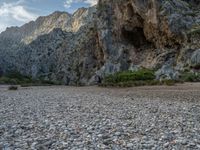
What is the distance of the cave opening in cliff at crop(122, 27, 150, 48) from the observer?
8725 cm

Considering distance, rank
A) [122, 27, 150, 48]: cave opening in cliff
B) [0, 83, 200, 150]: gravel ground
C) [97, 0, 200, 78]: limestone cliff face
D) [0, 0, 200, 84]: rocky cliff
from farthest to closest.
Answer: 1. [122, 27, 150, 48]: cave opening in cliff
2. [97, 0, 200, 78]: limestone cliff face
3. [0, 0, 200, 84]: rocky cliff
4. [0, 83, 200, 150]: gravel ground

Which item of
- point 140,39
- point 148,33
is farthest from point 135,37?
point 148,33

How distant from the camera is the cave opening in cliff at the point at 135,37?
87.2m

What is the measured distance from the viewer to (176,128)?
12.8 metres

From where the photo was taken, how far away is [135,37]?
89.4 metres

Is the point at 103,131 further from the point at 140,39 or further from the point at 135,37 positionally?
the point at 135,37

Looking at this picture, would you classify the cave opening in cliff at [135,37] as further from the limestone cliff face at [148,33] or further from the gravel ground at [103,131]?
the gravel ground at [103,131]

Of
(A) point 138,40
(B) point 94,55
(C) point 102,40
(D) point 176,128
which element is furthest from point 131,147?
(B) point 94,55

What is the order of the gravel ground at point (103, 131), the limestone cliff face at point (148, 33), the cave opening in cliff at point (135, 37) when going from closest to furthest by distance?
1. the gravel ground at point (103, 131)
2. the limestone cliff face at point (148, 33)
3. the cave opening in cliff at point (135, 37)

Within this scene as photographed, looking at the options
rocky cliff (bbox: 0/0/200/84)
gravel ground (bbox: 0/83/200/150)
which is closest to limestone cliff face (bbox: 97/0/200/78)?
rocky cliff (bbox: 0/0/200/84)

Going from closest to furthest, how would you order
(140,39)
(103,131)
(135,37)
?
(103,131)
(140,39)
(135,37)

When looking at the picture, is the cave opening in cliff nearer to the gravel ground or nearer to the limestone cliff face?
the limestone cliff face

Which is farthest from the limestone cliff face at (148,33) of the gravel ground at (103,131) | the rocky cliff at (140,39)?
the gravel ground at (103,131)

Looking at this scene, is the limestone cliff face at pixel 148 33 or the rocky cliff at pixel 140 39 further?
the limestone cliff face at pixel 148 33
